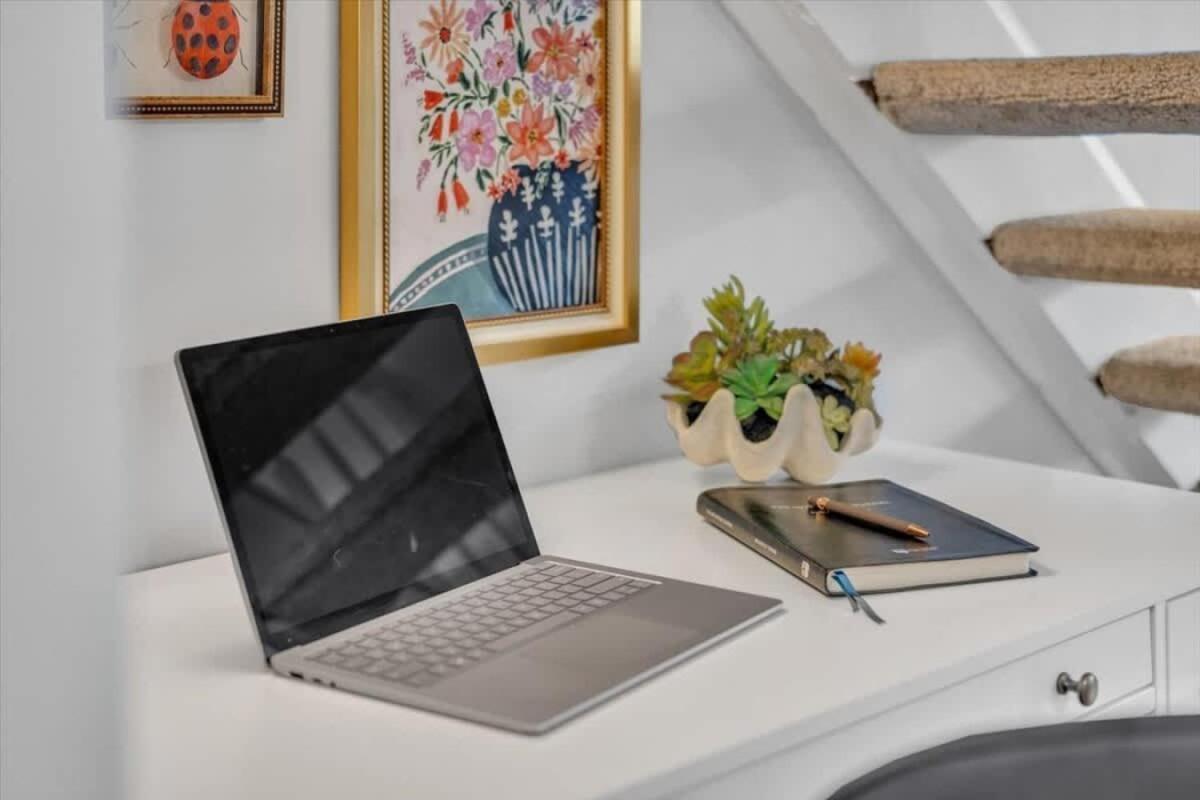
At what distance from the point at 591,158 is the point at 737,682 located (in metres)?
0.75

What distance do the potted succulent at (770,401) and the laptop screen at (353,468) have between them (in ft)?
1.00

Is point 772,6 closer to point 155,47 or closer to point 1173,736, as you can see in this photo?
point 155,47

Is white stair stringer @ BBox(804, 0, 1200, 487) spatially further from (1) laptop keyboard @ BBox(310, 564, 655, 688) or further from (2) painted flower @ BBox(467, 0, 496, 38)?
(1) laptop keyboard @ BBox(310, 564, 655, 688)

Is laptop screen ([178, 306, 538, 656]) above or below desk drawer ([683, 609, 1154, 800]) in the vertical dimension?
above

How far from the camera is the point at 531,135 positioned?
4.70 feet

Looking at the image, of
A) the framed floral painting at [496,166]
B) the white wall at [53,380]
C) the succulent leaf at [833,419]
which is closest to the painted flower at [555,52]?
the framed floral painting at [496,166]

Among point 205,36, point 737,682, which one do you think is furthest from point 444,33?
point 737,682

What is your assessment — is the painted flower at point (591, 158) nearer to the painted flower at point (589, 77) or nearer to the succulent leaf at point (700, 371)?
the painted flower at point (589, 77)

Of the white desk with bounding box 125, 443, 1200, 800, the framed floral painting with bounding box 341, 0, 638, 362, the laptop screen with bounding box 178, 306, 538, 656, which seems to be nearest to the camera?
the white desk with bounding box 125, 443, 1200, 800

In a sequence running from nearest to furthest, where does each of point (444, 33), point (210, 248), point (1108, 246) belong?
point (210, 248) → point (444, 33) → point (1108, 246)

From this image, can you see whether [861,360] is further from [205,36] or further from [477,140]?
[205,36]

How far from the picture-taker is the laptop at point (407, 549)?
0.92m

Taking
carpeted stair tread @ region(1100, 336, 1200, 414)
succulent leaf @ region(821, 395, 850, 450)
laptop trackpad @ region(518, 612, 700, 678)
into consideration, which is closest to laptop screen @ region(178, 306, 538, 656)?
laptop trackpad @ region(518, 612, 700, 678)

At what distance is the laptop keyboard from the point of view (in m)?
0.92
